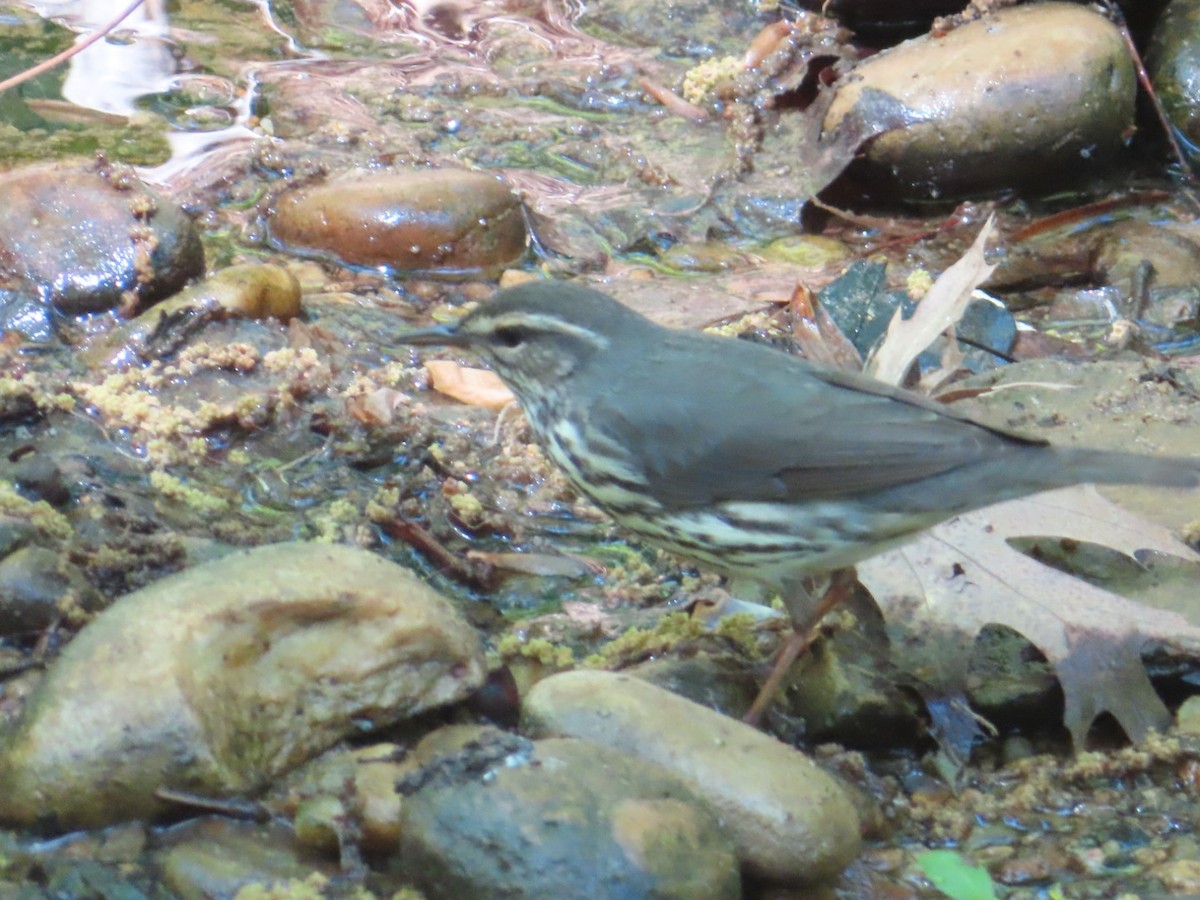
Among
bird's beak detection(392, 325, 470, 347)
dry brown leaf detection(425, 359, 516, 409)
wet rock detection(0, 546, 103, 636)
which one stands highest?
bird's beak detection(392, 325, 470, 347)

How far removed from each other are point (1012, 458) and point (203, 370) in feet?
10.3

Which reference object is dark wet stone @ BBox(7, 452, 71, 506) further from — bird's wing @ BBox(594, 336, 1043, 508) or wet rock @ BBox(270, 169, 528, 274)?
wet rock @ BBox(270, 169, 528, 274)

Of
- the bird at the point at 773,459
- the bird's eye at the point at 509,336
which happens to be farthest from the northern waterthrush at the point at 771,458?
the bird's eye at the point at 509,336

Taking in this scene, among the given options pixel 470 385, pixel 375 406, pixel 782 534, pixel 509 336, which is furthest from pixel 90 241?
pixel 782 534

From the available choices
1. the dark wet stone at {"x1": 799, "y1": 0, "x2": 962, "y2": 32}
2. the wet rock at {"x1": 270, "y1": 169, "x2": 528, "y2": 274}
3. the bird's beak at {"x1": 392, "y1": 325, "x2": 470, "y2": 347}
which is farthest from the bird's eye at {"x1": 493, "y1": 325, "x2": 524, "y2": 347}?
the dark wet stone at {"x1": 799, "y1": 0, "x2": 962, "y2": 32}

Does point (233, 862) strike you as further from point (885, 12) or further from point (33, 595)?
point (885, 12)

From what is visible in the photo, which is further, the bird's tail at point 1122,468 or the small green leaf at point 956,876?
the bird's tail at point 1122,468

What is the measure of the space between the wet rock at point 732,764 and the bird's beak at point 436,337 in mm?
1358

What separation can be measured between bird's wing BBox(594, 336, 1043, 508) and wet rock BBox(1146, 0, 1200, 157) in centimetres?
422

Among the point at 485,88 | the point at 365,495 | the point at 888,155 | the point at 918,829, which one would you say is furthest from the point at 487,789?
the point at 485,88

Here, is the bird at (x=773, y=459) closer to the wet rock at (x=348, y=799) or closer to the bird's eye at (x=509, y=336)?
the bird's eye at (x=509, y=336)

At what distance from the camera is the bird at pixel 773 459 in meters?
3.99

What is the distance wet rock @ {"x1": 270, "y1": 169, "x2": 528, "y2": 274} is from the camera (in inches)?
253

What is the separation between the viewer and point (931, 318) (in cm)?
510
